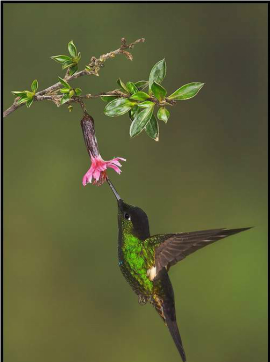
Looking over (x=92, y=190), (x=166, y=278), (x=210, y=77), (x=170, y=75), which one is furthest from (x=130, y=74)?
(x=166, y=278)

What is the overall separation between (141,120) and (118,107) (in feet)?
0.15

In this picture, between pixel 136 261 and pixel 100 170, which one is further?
pixel 136 261

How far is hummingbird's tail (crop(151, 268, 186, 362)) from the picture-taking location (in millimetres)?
1025

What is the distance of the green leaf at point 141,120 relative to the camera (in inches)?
31.2

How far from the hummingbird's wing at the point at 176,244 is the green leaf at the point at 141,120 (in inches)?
7.0

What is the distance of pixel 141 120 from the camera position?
0.80m

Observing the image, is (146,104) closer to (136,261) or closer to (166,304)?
(136,261)

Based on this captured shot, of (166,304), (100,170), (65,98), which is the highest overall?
(65,98)

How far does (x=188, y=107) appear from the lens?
7.94 ft

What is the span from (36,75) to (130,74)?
0.40 metres

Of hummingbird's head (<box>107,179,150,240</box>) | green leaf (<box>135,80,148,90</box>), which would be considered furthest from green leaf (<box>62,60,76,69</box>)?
hummingbird's head (<box>107,179,150,240</box>)

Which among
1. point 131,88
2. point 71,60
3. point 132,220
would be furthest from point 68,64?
point 132,220

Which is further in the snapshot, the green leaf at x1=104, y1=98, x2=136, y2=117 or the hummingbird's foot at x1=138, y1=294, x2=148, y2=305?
the hummingbird's foot at x1=138, y1=294, x2=148, y2=305

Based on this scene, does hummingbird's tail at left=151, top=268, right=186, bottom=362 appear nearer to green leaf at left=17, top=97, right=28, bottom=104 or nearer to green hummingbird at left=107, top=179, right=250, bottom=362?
green hummingbird at left=107, top=179, right=250, bottom=362
